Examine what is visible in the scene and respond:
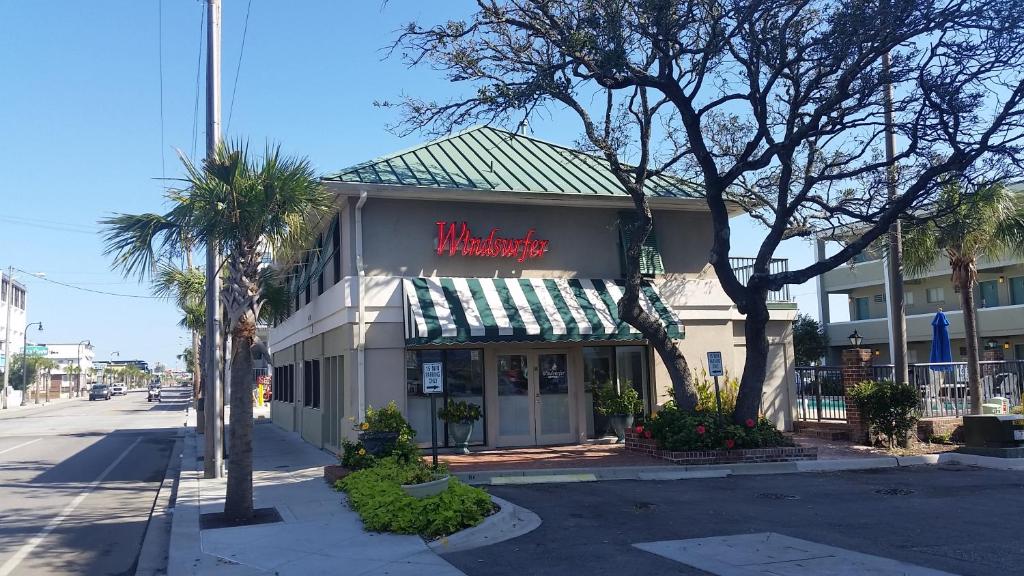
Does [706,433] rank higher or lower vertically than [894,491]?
higher

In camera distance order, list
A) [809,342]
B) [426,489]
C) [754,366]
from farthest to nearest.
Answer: [809,342] → [754,366] → [426,489]

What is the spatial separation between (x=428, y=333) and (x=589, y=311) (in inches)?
155

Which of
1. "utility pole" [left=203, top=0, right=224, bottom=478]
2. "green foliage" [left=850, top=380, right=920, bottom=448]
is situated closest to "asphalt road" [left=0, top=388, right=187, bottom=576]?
"utility pole" [left=203, top=0, right=224, bottom=478]

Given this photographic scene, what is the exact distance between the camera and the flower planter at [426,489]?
397 inches

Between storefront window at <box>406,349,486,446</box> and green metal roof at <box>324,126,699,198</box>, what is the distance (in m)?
3.74

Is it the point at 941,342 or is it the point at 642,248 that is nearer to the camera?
the point at 642,248

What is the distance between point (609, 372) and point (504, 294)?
360 cm

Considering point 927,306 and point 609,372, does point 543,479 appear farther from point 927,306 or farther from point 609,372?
point 927,306

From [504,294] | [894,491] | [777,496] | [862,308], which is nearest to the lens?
[777,496]

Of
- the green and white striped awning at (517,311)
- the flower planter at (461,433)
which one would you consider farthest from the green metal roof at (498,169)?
the flower planter at (461,433)

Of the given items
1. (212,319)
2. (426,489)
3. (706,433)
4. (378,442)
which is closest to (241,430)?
(426,489)

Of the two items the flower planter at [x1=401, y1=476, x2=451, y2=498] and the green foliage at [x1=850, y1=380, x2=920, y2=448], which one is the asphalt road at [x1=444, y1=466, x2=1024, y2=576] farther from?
the green foliage at [x1=850, y1=380, x2=920, y2=448]

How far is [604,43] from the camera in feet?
48.4

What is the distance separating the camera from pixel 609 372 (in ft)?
61.2
